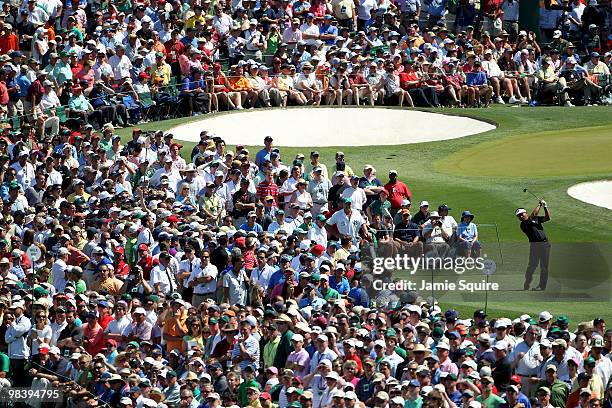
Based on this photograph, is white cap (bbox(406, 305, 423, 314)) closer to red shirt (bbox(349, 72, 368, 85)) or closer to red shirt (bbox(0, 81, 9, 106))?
red shirt (bbox(0, 81, 9, 106))

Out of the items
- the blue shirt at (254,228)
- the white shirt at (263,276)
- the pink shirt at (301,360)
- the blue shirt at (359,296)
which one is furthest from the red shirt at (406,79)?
the pink shirt at (301,360)

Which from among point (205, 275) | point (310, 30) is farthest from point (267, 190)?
point (310, 30)

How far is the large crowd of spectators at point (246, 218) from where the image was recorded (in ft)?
90.7

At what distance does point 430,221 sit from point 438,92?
52.1 ft

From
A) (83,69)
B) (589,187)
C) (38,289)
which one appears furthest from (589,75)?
(38,289)

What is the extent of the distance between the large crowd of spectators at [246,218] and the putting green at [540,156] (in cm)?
312

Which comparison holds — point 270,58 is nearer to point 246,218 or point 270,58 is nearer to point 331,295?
point 246,218

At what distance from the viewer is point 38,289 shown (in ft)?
103

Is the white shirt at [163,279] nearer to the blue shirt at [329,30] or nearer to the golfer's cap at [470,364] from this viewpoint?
the golfer's cap at [470,364]

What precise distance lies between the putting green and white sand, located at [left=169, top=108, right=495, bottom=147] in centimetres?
169

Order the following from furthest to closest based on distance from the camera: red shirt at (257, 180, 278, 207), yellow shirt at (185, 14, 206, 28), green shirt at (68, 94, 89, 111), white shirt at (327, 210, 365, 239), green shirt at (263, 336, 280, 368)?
yellow shirt at (185, 14, 206, 28)
green shirt at (68, 94, 89, 111)
red shirt at (257, 180, 278, 207)
white shirt at (327, 210, 365, 239)
green shirt at (263, 336, 280, 368)

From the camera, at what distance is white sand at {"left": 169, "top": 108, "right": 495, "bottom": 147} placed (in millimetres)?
48125

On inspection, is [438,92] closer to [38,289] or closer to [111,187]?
[111,187]

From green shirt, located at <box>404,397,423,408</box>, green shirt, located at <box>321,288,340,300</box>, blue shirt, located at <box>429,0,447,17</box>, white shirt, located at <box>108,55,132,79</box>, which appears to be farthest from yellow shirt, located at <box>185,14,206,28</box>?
green shirt, located at <box>404,397,423,408</box>
